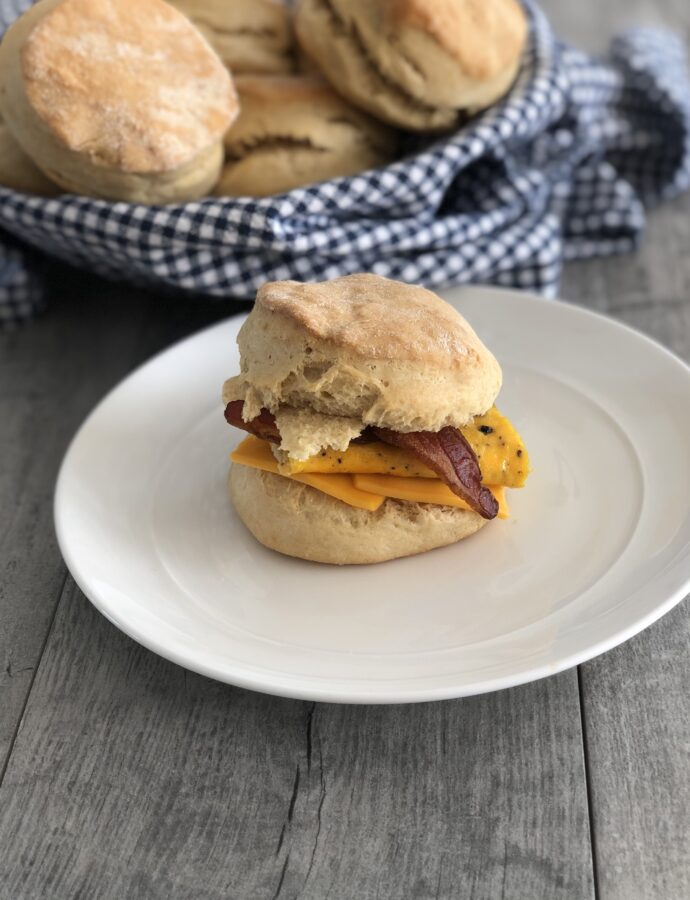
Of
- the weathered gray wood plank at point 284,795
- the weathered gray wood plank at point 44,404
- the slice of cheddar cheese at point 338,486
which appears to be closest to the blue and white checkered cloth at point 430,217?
the weathered gray wood plank at point 44,404

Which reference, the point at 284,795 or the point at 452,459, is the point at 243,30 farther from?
the point at 284,795

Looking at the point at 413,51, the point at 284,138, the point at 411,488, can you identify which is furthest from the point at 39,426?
the point at 413,51

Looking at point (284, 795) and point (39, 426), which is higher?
point (284, 795)

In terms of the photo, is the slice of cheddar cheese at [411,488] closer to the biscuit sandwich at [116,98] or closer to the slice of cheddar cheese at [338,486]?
the slice of cheddar cheese at [338,486]

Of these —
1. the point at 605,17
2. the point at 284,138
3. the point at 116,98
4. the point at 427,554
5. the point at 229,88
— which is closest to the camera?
the point at 427,554

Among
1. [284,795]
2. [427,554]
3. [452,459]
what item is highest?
[452,459]

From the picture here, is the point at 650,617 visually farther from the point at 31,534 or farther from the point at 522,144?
the point at 522,144

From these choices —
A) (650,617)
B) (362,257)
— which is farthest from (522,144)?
(650,617)
